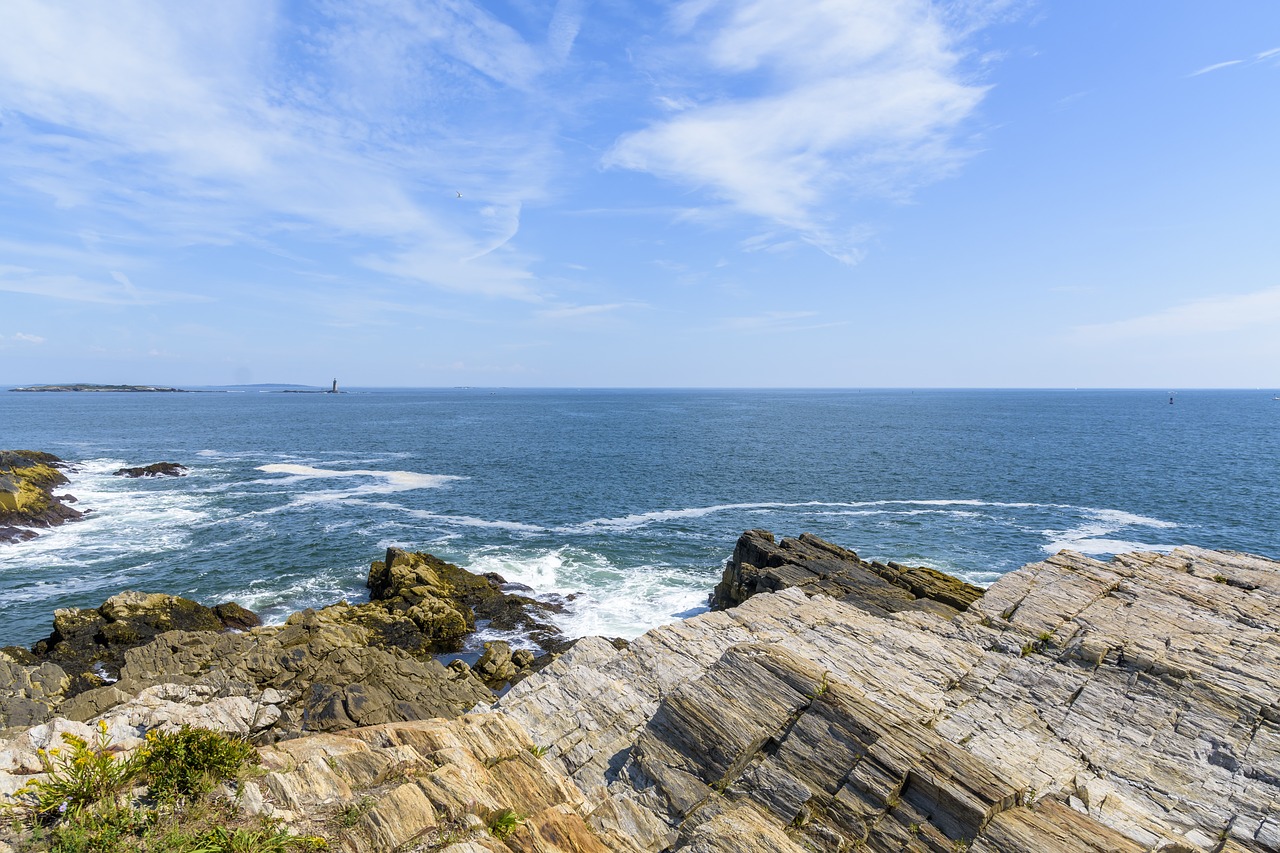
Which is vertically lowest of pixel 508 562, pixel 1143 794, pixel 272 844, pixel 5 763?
pixel 508 562

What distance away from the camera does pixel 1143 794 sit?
559 inches

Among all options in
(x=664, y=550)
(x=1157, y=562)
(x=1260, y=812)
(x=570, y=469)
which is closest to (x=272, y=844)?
(x=1260, y=812)

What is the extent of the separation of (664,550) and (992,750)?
33.4 m

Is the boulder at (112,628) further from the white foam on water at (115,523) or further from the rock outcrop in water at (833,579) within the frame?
the rock outcrop in water at (833,579)

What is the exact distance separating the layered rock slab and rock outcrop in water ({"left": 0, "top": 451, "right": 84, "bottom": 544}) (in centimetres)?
5662

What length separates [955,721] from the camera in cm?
1655

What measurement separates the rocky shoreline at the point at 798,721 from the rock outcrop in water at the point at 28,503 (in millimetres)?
30923

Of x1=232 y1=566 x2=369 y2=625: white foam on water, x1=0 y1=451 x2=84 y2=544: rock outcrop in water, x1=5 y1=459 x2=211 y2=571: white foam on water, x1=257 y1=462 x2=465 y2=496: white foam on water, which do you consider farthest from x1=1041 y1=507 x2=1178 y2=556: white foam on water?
x1=0 y1=451 x2=84 y2=544: rock outcrop in water

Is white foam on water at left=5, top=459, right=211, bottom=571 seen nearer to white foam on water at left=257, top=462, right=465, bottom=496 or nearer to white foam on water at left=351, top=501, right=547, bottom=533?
white foam on water at left=257, top=462, right=465, bottom=496

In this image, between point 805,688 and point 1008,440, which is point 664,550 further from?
point 1008,440

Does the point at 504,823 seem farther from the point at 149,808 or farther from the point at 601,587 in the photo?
the point at 601,587

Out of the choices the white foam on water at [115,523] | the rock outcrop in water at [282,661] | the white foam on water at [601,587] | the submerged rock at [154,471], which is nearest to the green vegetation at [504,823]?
the rock outcrop in water at [282,661]

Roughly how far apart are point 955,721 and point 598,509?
46012 mm

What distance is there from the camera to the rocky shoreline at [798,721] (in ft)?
39.7
